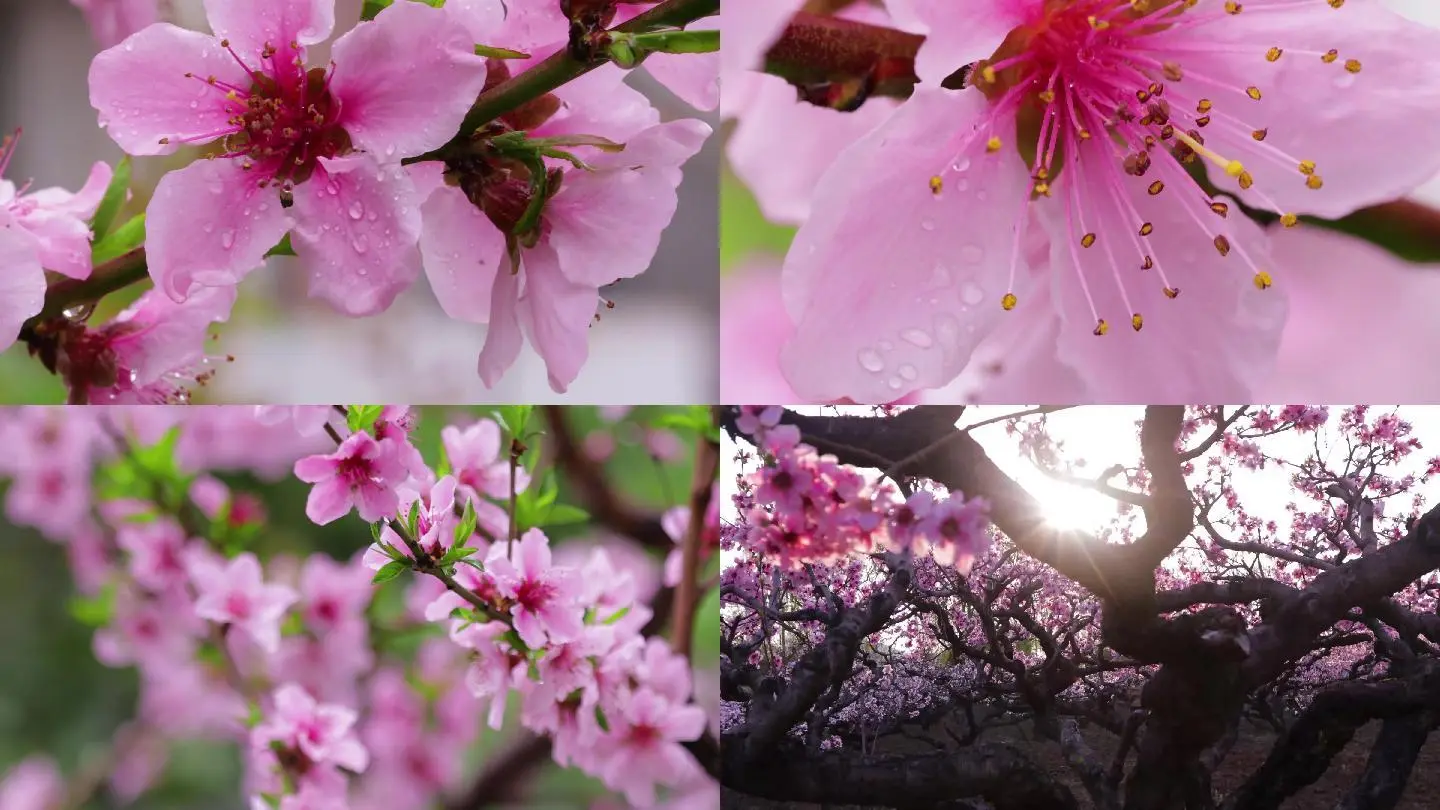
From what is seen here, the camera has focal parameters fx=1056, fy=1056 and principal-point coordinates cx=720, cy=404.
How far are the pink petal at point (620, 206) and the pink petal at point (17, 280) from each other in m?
0.35

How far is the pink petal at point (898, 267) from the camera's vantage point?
0.68 meters

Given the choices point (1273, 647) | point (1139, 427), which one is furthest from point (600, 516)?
point (1273, 647)

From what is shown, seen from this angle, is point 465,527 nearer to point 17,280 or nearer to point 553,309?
point 553,309

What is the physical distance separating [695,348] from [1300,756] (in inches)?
25.0

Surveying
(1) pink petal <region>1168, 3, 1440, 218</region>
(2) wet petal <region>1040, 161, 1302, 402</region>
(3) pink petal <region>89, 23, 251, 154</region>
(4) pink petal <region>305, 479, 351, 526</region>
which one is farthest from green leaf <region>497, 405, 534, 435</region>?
(1) pink petal <region>1168, 3, 1440, 218</region>

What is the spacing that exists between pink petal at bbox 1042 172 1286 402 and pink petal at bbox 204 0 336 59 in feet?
1.56

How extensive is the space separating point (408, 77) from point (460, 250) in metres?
0.14

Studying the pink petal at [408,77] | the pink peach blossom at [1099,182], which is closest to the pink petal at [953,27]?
the pink peach blossom at [1099,182]

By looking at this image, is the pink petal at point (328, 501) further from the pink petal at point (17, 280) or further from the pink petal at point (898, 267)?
the pink petal at point (898, 267)

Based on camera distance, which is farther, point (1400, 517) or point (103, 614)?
point (103, 614)

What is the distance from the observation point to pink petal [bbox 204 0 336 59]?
2.09 feet

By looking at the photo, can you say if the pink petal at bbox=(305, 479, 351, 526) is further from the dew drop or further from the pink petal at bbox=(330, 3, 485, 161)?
the dew drop

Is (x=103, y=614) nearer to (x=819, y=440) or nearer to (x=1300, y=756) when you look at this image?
(x=819, y=440)

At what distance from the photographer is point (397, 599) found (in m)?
1.07
